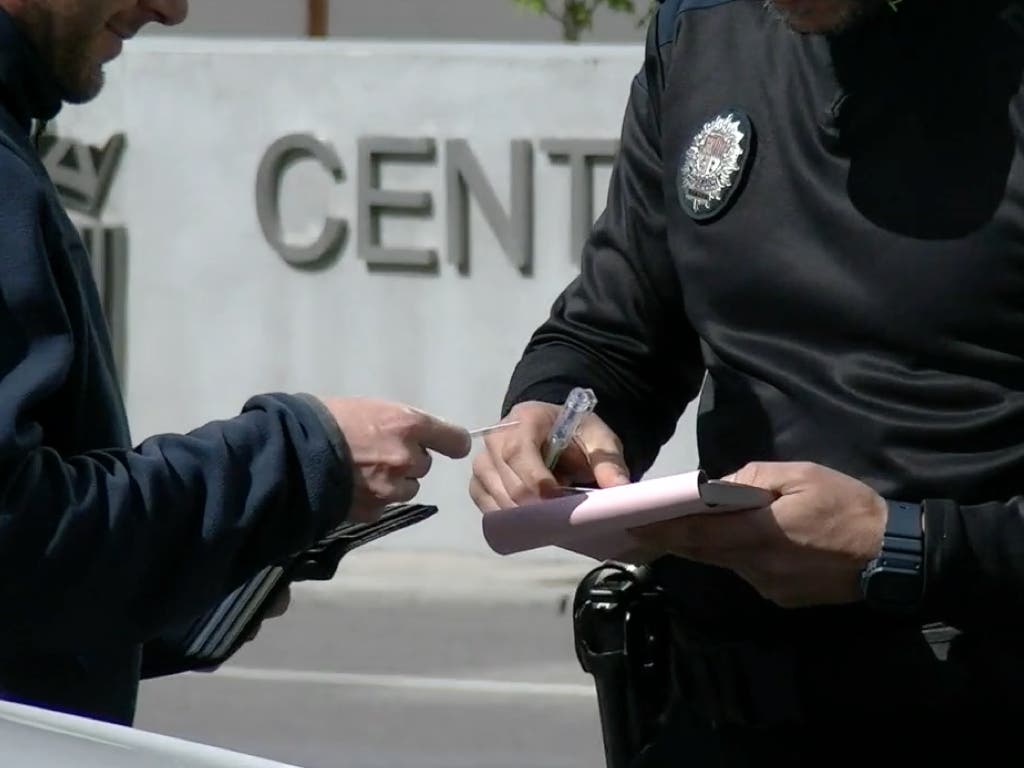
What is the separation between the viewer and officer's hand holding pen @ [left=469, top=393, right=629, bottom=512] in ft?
7.74

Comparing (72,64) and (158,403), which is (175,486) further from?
(158,403)

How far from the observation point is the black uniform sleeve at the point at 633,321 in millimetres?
2566

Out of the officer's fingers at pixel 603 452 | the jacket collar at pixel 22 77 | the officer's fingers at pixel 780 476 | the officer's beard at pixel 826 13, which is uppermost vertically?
the officer's beard at pixel 826 13

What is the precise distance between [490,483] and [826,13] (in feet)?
2.01

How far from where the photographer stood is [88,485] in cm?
212

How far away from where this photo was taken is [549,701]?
7043mm

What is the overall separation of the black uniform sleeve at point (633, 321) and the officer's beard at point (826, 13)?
0.29 m

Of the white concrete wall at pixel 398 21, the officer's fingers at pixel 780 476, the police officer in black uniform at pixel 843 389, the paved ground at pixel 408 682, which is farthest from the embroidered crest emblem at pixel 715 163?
the white concrete wall at pixel 398 21

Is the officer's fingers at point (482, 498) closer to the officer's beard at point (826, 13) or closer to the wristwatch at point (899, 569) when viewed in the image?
the wristwatch at point (899, 569)

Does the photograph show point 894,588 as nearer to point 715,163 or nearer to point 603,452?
point 603,452

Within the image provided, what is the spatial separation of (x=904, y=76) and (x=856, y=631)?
570 mm

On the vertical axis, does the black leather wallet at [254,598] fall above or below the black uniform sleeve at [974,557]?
below

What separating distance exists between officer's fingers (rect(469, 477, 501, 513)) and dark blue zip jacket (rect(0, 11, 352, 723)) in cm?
19

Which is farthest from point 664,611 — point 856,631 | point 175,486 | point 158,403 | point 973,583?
point 158,403
